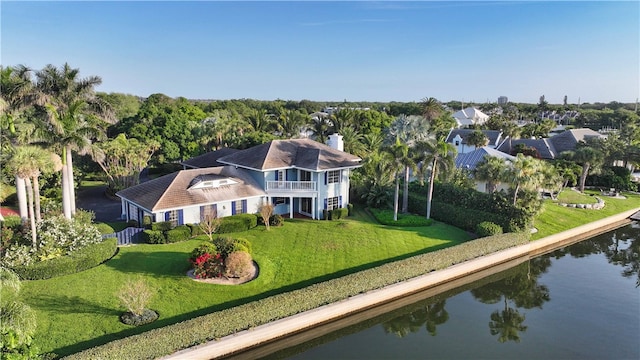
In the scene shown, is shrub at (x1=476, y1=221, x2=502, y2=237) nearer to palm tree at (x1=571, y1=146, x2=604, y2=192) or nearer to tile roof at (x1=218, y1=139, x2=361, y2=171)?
tile roof at (x1=218, y1=139, x2=361, y2=171)

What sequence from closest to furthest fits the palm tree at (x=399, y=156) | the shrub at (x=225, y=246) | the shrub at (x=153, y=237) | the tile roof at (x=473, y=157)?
the shrub at (x=225, y=246)
the shrub at (x=153, y=237)
the palm tree at (x=399, y=156)
the tile roof at (x=473, y=157)

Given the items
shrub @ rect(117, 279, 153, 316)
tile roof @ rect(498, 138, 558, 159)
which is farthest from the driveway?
tile roof @ rect(498, 138, 558, 159)

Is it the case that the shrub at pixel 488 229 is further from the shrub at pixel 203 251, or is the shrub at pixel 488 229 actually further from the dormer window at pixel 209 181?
the shrub at pixel 203 251

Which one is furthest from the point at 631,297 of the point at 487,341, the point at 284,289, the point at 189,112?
the point at 189,112

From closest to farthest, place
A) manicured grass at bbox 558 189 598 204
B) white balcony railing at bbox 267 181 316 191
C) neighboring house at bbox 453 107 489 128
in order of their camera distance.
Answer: white balcony railing at bbox 267 181 316 191 < manicured grass at bbox 558 189 598 204 < neighboring house at bbox 453 107 489 128

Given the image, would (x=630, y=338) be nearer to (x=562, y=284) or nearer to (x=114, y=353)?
(x=562, y=284)

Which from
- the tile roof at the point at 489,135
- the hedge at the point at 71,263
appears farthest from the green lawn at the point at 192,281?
the tile roof at the point at 489,135
